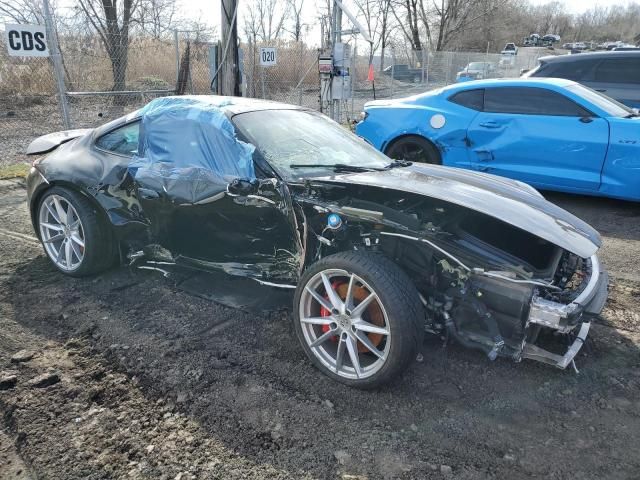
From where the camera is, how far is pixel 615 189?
5.64 m

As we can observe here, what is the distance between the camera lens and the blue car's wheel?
6691 mm

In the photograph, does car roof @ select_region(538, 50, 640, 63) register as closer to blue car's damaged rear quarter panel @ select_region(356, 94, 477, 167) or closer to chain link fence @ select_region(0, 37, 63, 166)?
blue car's damaged rear quarter panel @ select_region(356, 94, 477, 167)

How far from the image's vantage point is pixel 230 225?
3.25 m

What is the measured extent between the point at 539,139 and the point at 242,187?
4.26 m

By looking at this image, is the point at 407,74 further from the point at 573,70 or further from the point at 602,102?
the point at 602,102

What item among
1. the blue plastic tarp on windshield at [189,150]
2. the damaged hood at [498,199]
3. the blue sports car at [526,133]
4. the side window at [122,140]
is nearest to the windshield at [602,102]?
the blue sports car at [526,133]

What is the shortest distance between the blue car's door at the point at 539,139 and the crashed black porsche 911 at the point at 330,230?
2.71 metres

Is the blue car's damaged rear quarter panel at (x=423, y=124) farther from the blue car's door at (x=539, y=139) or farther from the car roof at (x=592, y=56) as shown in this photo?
the car roof at (x=592, y=56)

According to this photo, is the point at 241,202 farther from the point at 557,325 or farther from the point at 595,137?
the point at 595,137

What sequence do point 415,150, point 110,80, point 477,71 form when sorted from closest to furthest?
1. point 415,150
2. point 110,80
3. point 477,71

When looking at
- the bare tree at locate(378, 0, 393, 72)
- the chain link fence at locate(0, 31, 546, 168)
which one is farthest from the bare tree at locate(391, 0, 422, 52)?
the chain link fence at locate(0, 31, 546, 168)

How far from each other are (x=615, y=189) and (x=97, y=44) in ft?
36.1

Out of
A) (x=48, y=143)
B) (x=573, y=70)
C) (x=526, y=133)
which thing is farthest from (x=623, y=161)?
(x=48, y=143)

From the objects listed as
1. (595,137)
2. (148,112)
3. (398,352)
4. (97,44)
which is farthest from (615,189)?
(97,44)
